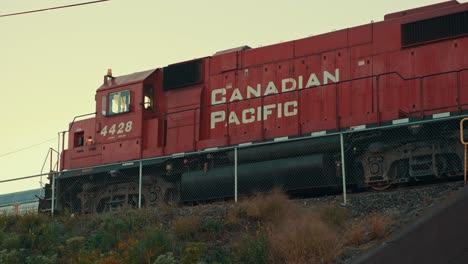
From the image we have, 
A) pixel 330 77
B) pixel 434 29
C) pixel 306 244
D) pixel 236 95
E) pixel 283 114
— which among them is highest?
pixel 434 29

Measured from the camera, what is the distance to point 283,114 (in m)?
17.5

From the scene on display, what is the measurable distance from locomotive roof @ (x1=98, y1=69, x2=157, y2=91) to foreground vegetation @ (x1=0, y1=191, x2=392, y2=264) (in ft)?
17.6

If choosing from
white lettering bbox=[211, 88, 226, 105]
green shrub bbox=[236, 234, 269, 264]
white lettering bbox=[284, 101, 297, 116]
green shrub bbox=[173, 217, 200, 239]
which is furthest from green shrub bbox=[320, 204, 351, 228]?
white lettering bbox=[211, 88, 226, 105]

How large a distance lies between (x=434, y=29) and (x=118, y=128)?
939cm

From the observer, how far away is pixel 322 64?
17516 mm

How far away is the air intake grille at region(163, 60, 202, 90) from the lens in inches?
764

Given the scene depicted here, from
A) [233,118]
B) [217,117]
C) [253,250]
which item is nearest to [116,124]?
[217,117]

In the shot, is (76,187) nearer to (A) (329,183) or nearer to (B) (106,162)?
(B) (106,162)

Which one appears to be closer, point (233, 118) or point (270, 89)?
point (270, 89)

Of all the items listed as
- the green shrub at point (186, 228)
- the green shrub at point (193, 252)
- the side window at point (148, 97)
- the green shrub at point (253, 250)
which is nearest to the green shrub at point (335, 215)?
the green shrub at point (253, 250)

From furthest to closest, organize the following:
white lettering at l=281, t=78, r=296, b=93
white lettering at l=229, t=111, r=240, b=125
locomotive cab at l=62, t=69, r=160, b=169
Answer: locomotive cab at l=62, t=69, r=160, b=169
white lettering at l=229, t=111, r=240, b=125
white lettering at l=281, t=78, r=296, b=93

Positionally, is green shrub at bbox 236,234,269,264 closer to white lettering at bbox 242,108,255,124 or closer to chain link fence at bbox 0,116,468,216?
chain link fence at bbox 0,116,468,216

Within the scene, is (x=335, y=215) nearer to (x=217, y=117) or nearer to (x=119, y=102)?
(x=217, y=117)

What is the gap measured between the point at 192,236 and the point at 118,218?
237cm
